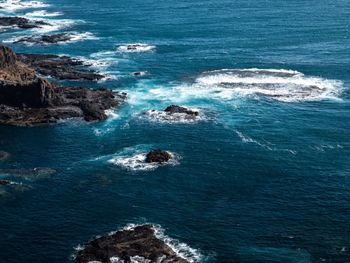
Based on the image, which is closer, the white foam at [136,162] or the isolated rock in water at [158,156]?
the white foam at [136,162]

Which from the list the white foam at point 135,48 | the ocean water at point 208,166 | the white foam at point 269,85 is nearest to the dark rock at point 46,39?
the white foam at point 135,48

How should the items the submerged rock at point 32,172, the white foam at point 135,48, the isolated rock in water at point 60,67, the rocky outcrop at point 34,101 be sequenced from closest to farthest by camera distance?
the submerged rock at point 32,172
the rocky outcrop at point 34,101
the isolated rock in water at point 60,67
the white foam at point 135,48

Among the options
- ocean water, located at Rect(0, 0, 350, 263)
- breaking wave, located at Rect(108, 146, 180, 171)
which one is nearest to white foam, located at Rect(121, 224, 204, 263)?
ocean water, located at Rect(0, 0, 350, 263)

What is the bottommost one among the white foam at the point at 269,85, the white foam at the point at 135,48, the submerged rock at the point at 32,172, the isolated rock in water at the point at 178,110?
the submerged rock at the point at 32,172

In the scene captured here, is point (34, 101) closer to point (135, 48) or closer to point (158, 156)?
point (158, 156)

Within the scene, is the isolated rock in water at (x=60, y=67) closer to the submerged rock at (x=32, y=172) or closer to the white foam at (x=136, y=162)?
the white foam at (x=136, y=162)

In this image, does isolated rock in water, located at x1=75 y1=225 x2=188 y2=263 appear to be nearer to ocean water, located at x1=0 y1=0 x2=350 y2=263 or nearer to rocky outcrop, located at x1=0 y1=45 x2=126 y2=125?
ocean water, located at x1=0 y1=0 x2=350 y2=263

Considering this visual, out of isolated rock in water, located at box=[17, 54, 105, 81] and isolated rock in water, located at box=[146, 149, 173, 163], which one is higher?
isolated rock in water, located at box=[17, 54, 105, 81]
